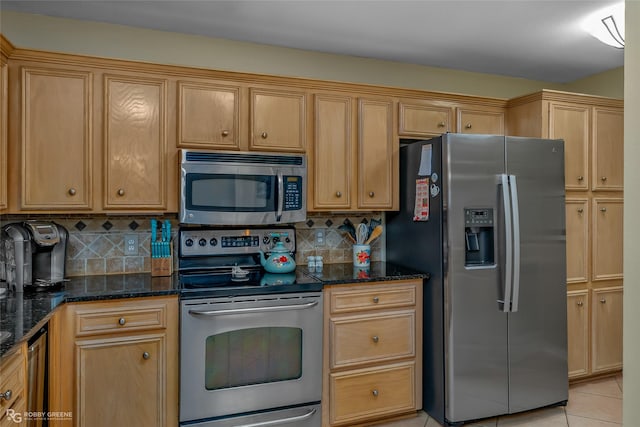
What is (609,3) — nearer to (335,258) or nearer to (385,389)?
(335,258)

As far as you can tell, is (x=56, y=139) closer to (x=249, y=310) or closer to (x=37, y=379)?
(x=37, y=379)

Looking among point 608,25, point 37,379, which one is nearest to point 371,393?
point 37,379

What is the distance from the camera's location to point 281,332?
8.05 ft

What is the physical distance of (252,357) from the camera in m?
2.40

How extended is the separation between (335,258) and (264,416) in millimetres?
1225

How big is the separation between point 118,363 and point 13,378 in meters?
0.75

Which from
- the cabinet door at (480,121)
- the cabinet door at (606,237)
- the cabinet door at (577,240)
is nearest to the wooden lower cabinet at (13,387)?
the cabinet door at (480,121)

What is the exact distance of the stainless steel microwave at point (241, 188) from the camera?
257cm

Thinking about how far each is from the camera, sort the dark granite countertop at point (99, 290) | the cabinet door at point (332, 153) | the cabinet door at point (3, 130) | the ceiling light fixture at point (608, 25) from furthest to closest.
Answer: the cabinet door at point (332, 153) → the ceiling light fixture at point (608, 25) → the cabinet door at point (3, 130) → the dark granite countertop at point (99, 290)

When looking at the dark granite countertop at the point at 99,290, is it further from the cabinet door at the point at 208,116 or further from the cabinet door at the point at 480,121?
the cabinet door at the point at 480,121

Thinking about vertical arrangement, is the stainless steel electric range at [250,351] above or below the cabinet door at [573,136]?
below

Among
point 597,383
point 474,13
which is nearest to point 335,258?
point 474,13

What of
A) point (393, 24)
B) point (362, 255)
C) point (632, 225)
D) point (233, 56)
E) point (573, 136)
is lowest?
point (362, 255)

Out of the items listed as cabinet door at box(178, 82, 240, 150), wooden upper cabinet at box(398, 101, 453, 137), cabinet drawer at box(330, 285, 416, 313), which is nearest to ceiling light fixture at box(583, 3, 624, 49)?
wooden upper cabinet at box(398, 101, 453, 137)
